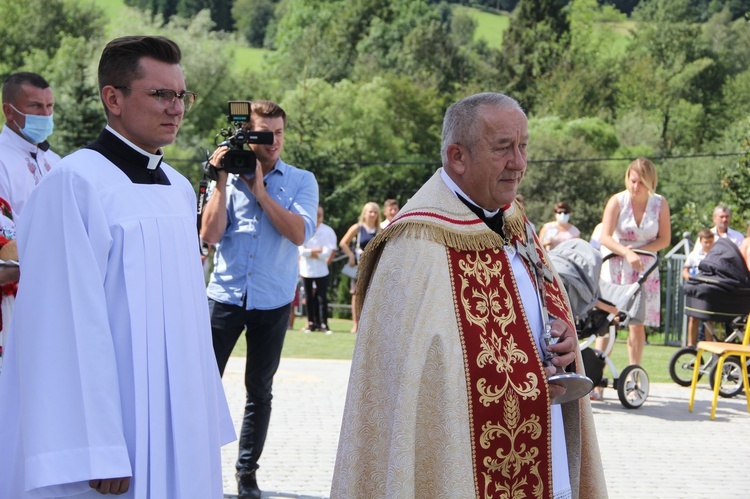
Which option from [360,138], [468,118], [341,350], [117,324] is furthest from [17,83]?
[360,138]

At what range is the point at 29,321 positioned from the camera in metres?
3.48

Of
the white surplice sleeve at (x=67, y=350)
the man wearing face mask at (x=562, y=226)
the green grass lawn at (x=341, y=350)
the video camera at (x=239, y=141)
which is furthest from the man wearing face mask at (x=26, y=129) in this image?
the man wearing face mask at (x=562, y=226)

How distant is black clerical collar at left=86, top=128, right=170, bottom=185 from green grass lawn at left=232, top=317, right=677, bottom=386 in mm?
8498

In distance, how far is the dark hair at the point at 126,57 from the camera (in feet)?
12.5

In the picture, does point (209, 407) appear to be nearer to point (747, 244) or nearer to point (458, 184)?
point (458, 184)

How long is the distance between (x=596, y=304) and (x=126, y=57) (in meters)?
6.58

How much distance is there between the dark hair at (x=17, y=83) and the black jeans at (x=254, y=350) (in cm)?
162

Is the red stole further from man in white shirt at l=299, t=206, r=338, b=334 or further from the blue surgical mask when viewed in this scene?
man in white shirt at l=299, t=206, r=338, b=334

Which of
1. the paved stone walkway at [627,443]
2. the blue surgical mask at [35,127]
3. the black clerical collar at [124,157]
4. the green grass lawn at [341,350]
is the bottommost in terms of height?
the green grass lawn at [341,350]

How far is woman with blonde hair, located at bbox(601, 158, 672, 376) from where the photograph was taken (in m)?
9.85

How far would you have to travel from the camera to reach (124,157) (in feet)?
12.4

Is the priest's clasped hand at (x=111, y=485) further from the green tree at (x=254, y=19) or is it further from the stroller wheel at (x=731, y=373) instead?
the green tree at (x=254, y=19)

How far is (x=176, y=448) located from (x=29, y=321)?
653 millimetres

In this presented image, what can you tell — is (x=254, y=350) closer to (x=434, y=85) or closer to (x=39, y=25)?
(x=434, y=85)
